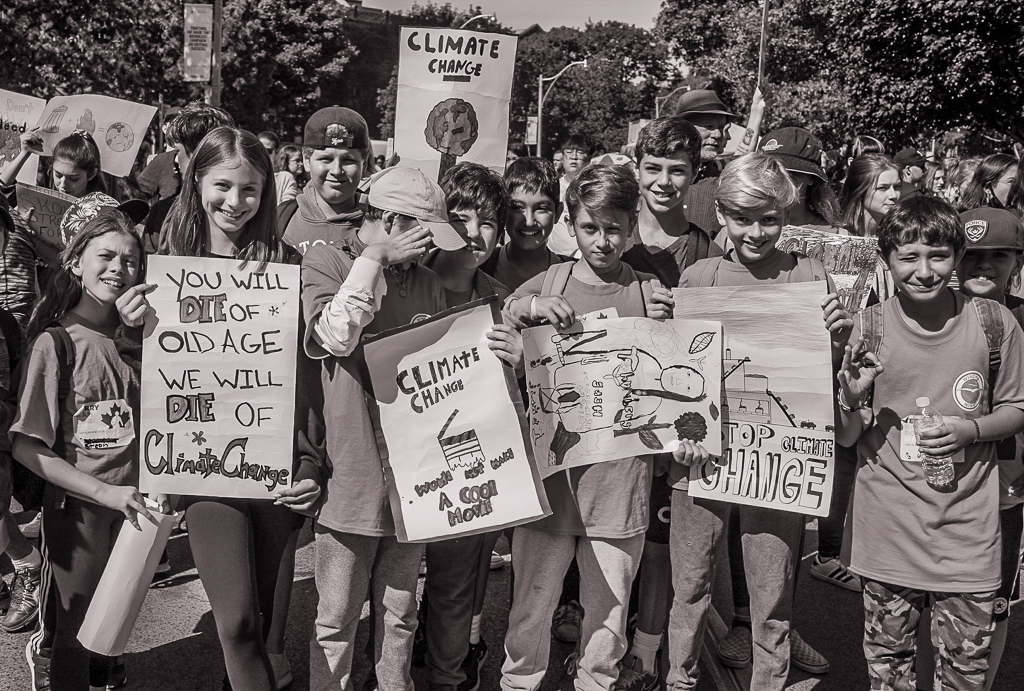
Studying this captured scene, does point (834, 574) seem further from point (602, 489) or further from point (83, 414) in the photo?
point (83, 414)

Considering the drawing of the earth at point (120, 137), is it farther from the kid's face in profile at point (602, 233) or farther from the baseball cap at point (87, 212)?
the kid's face in profile at point (602, 233)

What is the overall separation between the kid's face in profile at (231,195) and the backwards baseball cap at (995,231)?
8.53 feet

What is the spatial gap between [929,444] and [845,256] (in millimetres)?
1242

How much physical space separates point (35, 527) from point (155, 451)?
262cm

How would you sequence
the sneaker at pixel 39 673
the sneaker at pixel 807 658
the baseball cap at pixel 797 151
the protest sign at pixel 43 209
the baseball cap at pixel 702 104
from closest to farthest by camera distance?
1. the sneaker at pixel 39 673
2. the sneaker at pixel 807 658
3. the baseball cap at pixel 797 151
4. the protest sign at pixel 43 209
5. the baseball cap at pixel 702 104

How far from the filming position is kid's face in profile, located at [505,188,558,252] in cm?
398

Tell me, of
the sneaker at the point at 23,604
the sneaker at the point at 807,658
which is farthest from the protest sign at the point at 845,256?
the sneaker at the point at 23,604

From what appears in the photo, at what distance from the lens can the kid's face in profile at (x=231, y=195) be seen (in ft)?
9.37

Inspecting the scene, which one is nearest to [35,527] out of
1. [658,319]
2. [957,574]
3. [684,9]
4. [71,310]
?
[71,310]

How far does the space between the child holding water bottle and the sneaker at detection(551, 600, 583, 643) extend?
1288mm

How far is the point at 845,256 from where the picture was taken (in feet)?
12.5

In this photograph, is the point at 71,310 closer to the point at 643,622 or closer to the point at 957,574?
the point at 643,622

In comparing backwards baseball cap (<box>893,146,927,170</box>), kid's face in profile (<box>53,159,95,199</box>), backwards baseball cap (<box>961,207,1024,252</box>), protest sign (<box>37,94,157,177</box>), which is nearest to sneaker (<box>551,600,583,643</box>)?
backwards baseball cap (<box>961,207,1024,252</box>)

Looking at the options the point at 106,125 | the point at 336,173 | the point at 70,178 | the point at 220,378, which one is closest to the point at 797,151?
the point at 336,173
